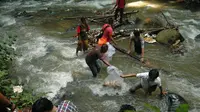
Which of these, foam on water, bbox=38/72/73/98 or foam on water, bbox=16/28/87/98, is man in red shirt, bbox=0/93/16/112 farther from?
foam on water, bbox=38/72/73/98

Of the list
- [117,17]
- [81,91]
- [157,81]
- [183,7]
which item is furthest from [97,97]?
[183,7]

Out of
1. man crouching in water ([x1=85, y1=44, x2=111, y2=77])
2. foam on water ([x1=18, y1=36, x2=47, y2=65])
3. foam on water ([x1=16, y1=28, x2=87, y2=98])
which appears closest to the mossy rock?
foam on water ([x1=16, y1=28, x2=87, y2=98])

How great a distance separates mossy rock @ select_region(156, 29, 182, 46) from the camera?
1046 centimetres

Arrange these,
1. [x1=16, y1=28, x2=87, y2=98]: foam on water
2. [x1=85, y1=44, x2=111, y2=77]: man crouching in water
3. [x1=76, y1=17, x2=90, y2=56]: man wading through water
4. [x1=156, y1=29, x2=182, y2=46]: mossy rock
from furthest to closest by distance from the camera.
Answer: [x1=156, y1=29, x2=182, y2=46]: mossy rock, [x1=76, y1=17, x2=90, y2=56]: man wading through water, [x1=16, y1=28, x2=87, y2=98]: foam on water, [x1=85, y1=44, x2=111, y2=77]: man crouching in water

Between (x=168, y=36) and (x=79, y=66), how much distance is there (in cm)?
374

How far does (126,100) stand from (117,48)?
2765 mm

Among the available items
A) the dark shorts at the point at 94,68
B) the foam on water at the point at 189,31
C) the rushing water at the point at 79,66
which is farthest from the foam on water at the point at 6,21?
the foam on water at the point at 189,31

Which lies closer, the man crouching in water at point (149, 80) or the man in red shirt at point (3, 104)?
the man in red shirt at point (3, 104)

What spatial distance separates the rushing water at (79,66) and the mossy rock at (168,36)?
0.31 metres

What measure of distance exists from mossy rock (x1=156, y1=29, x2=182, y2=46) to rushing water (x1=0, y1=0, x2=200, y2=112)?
1.01 feet

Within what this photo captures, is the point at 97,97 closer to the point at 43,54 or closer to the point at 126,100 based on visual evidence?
the point at 126,100

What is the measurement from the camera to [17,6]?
1831 cm

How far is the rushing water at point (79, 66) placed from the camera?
25.0ft

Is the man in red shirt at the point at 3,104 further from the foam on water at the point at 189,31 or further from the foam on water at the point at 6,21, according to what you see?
the foam on water at the point at 6,21
